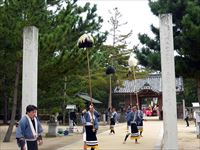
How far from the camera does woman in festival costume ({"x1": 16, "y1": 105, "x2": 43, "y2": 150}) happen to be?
28.2 ft

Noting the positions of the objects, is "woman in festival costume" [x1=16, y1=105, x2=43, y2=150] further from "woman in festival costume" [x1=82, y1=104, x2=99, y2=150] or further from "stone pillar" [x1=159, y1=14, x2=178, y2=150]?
"stone pillar" [x1=159, y1=14, x2=178, y2=150]

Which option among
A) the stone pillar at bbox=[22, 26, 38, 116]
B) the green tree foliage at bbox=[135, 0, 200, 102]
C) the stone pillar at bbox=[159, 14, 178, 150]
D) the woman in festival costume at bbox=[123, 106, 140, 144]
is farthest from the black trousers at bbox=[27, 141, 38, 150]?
the woman in festival costume at bbox=[123, 106, 140, 144]

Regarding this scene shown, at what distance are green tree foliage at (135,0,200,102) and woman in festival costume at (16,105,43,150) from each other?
7.15m

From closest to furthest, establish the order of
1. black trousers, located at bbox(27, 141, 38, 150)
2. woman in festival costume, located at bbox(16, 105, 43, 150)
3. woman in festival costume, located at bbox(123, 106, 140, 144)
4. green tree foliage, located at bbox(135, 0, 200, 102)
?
woman in festival costume, located at bbox(16, 105, 43, 150) → black trousers, located at bbox(27, 141, 38, 150) → green tree foliage, located at bbox(135, 0, 200, 102) → woman in festival costume, located at bbox(123, 106, 140, 144)

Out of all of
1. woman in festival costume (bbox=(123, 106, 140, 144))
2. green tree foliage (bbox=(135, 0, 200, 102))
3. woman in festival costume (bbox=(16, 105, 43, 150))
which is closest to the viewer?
woman in festival costume (bbox=(16, 105, 43, 150))

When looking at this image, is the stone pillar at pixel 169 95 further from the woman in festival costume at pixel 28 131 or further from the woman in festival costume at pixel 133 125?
the woman in festival costume at pixel 133 125

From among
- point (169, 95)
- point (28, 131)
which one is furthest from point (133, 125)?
point (28, 131)

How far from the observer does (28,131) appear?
8711 mm

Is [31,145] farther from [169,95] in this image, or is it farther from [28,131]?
[169,95]

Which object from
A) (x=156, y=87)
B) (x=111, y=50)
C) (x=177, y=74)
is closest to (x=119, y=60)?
(x=111, y=50)

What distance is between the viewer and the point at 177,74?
15859 mm

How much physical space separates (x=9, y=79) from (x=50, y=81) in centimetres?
231

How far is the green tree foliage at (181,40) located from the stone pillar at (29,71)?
4.89 m

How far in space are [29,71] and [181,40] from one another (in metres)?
5.81
